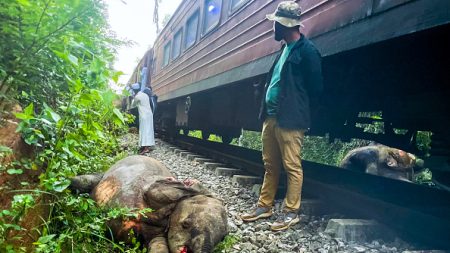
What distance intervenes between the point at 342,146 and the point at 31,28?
1319cm

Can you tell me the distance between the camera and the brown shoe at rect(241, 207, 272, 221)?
9.60ft

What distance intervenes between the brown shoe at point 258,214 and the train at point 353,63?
1.05 metres

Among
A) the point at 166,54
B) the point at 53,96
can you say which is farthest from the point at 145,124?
the point at 166,54

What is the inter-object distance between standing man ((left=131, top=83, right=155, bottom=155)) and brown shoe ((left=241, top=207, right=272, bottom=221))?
3.95m

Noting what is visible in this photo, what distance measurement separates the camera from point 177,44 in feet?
33.6

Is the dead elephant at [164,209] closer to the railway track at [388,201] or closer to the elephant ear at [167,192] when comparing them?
the elephant ear at [167,192]

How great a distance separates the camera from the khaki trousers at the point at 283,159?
2836 mm

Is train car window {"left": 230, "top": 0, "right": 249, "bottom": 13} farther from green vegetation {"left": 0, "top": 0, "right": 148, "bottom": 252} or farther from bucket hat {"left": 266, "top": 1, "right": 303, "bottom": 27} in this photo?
green vegetation {"left": 0, "top": 0, "right": 148, "bottom": 252}

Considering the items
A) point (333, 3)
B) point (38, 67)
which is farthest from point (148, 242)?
point (333, 3)

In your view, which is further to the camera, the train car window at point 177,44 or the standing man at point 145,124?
the train car window at point 177,44

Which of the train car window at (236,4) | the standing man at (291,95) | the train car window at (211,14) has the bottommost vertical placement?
the standing man at (291,95)

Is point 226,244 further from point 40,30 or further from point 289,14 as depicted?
point 289,14

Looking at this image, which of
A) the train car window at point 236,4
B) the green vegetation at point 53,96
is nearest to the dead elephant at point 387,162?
the train car window at point 236,4

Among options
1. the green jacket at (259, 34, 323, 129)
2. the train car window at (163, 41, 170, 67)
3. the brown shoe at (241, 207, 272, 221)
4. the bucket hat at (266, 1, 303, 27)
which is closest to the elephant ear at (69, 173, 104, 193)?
the brown shoe at (241, 207, 272, 221)
